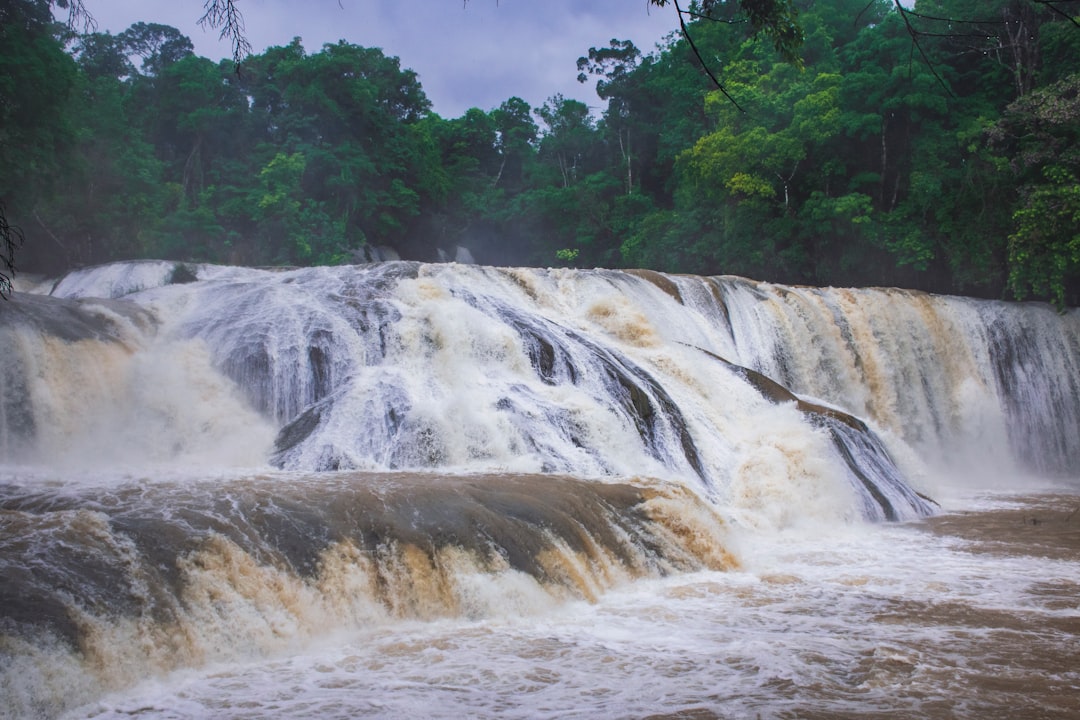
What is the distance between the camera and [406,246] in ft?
110

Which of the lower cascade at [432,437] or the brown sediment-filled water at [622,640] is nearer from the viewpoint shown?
the brown sediment-filled water at [622,640]

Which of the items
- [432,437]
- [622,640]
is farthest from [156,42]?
[622,640]

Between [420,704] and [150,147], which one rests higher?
[150,147]

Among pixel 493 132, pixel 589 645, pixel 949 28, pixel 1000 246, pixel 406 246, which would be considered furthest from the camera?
pixel 493 132

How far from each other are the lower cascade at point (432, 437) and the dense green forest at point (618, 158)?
127 inches

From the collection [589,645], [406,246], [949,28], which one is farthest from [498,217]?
[589,645]

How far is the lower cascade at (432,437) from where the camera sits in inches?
194

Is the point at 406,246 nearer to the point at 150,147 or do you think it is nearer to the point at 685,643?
the point at 150,147

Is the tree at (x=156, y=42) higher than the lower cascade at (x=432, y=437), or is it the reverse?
the tree at (x=156, y=42)

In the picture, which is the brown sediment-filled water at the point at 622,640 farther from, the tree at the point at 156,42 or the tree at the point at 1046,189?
the tree at the point at 156,42

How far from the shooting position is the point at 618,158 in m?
33.9

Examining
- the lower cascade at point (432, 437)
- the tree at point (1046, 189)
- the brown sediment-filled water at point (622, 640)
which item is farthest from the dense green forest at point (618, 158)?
the brown sediment-filled water at point (622, 640)

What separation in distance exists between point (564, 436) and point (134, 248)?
706 inches

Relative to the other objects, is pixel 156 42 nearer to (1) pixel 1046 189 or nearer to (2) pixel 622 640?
(1) pixel 1046 189
